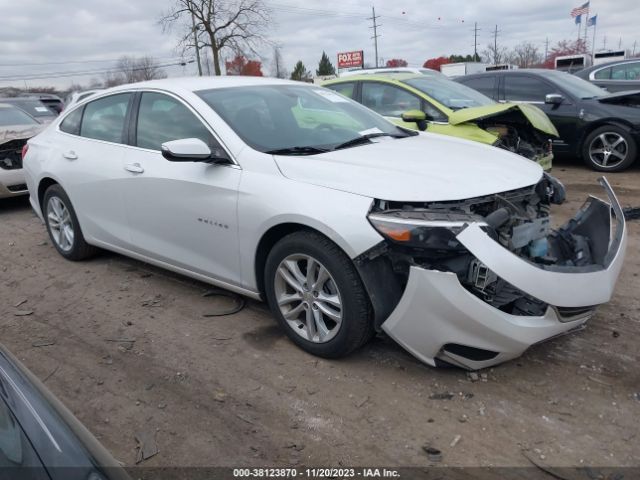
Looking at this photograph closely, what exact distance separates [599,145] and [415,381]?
6.77 meters

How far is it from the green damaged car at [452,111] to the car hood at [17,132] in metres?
4.41

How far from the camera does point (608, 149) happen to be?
8227 millimetres

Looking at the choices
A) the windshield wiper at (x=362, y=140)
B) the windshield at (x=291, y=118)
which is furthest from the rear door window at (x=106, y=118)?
the windshield wiper at (x=362, y=140)

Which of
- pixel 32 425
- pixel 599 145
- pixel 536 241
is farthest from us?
pixel 599 145

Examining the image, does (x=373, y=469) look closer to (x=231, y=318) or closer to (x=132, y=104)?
(x=231, y=318)

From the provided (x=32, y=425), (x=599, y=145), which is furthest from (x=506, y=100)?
(x=32, y=425)

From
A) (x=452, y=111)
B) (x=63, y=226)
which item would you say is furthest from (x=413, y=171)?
(x=452, y=111)

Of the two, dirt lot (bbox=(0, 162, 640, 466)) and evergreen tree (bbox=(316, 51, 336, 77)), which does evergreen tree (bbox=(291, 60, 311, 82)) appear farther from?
dirt lot (bbox=(0, 162, 640, 466))

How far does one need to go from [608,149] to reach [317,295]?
682cm

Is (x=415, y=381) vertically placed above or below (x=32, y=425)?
below

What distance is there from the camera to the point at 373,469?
97.3 inches

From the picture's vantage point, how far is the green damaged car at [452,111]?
627 cm

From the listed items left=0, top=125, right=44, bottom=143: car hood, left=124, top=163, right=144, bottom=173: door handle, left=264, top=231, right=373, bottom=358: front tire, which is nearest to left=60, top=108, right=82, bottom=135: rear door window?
left=124, top=163, right=144, bottom=173: door handle

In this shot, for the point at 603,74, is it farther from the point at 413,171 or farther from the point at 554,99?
the point at 413,171
